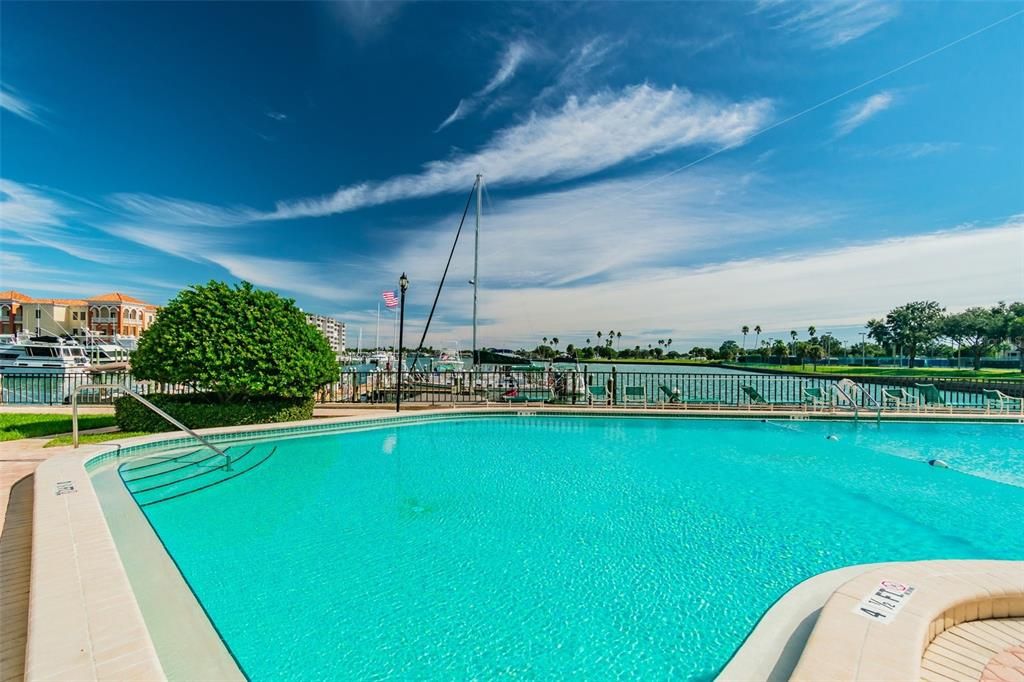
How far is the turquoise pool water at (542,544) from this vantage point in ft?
10.2

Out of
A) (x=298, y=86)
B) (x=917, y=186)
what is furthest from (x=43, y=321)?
(x=917, y=186)

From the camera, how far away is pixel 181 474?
7191 millimetres

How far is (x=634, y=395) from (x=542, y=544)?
1099 cm

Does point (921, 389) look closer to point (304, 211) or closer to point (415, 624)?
point (415, 624)

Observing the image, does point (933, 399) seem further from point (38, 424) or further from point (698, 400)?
point (38, 424)

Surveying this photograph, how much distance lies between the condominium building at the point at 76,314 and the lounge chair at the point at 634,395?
218 ft

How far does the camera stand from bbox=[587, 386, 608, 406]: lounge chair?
15.0 metres

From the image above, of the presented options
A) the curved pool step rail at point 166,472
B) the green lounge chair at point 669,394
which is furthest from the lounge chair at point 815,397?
the curved pool step rail at point 166,472

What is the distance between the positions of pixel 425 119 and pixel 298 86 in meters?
4.64

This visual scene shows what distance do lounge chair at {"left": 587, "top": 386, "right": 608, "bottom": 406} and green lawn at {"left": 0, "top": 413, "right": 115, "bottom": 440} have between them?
13.9 m

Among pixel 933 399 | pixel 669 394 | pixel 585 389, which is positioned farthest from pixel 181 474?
pixel 933 399

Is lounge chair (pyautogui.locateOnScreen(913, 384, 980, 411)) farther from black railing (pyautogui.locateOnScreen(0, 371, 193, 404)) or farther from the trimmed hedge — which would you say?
black railing (pyautogui.locateOnScreen(0, 371, 193, 404))

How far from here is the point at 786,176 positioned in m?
13.5

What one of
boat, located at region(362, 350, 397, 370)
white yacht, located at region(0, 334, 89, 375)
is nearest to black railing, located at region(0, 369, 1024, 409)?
white yacht, located at region(0, 334, 89, 375)
